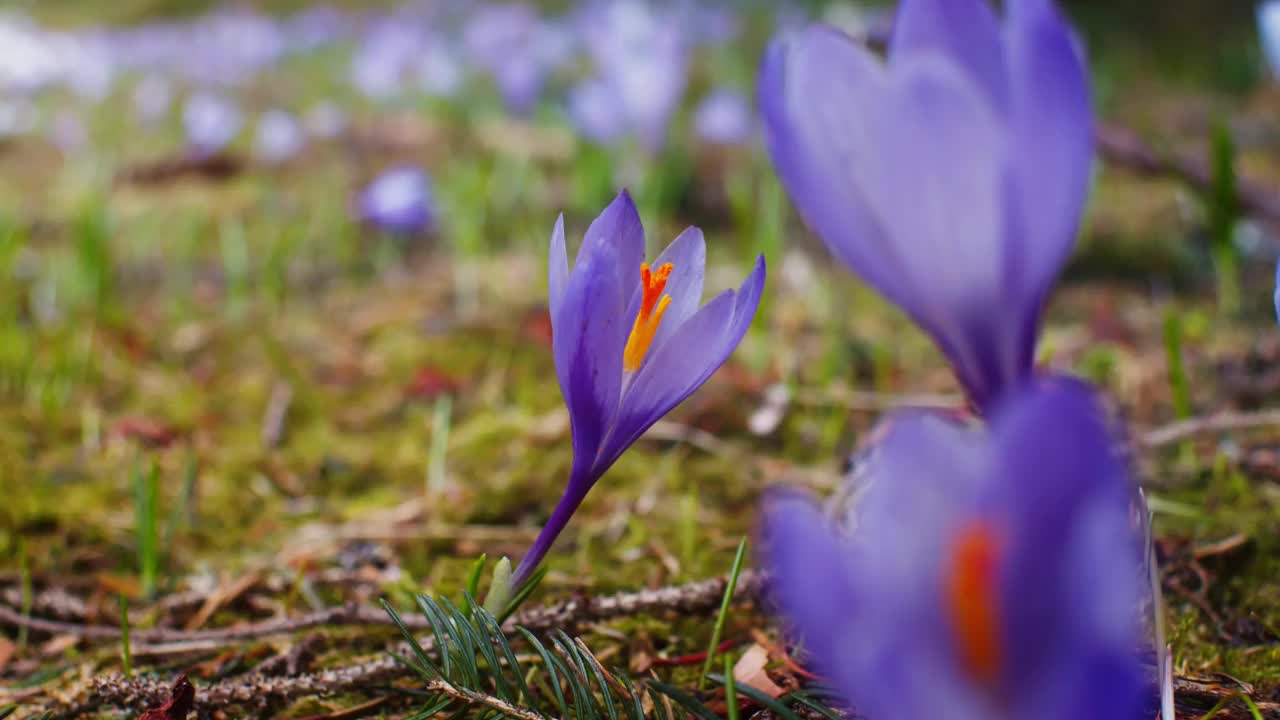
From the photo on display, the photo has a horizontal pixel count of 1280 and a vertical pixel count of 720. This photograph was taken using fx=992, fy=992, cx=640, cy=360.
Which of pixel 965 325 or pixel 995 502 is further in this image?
pixel 965 325

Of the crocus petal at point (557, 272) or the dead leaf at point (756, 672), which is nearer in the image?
the crocus petal at point (557, 272)

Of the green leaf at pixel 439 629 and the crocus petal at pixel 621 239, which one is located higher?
Result: the crocus petal at pixel 621 239

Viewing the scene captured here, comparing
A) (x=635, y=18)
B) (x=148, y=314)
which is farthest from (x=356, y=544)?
(x=635, y=18)

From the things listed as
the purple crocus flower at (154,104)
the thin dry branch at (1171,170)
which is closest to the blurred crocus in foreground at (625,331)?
the thin dry branch at (1171,170)

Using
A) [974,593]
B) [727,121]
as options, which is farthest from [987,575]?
[727,121]

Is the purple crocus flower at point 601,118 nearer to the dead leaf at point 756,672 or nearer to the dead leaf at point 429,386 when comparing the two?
the dead leaf at point 429,386

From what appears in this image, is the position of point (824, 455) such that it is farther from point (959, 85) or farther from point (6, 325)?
point (6, 325)
